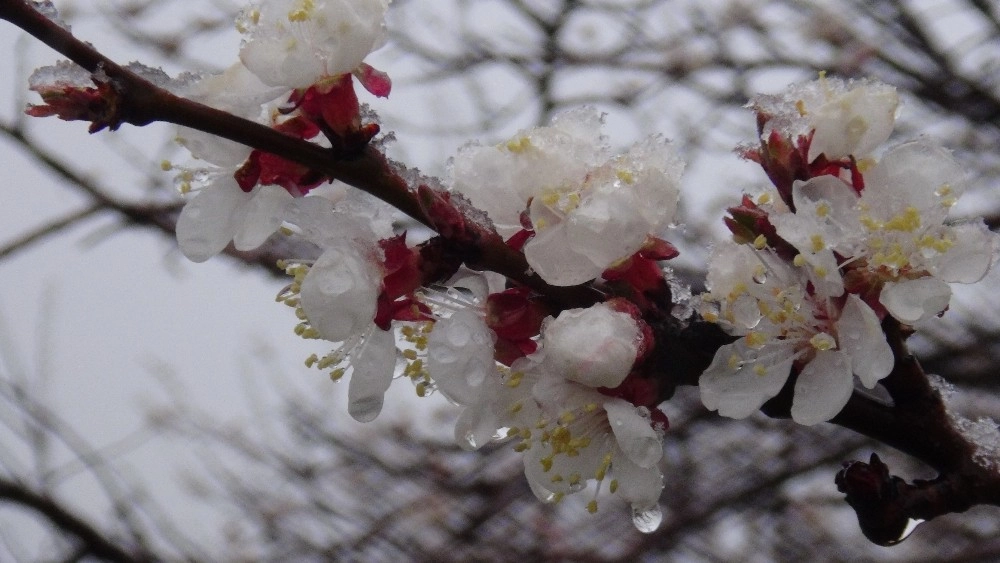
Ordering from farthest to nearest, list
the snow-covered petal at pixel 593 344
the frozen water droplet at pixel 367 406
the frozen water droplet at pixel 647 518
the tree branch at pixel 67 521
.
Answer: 1. the tree branch at pixel 67 521
2. the frozen water droplet at pixel 647 518
3. the frozen water droplet at pixel 367 406
4. the snow-covered petal at pixel 593 344

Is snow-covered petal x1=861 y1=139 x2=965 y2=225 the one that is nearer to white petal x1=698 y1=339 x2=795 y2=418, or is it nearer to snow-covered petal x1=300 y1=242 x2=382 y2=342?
white petal x1=698 y1=339 x2=795 y2=418

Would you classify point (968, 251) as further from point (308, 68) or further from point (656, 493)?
point (308, 68)

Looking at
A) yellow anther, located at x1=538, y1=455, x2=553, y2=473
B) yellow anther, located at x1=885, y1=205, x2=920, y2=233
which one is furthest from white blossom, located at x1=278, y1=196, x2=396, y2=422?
yellow anther, located at x1=885, y1=205, x2=920, y2=233

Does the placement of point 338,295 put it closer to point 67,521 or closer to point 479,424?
point 479,424

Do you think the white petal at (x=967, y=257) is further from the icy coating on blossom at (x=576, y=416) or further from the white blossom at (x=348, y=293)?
the white blossom at (x=348, y=293)

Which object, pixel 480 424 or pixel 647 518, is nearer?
pixel 480 424

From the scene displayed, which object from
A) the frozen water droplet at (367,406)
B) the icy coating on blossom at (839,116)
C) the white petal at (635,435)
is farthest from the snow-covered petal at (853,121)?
the frozen water droplet at (367,406)

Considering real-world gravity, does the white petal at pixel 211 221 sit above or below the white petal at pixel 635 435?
above

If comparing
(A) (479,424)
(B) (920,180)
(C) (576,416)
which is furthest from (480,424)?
(B) (920,180)
